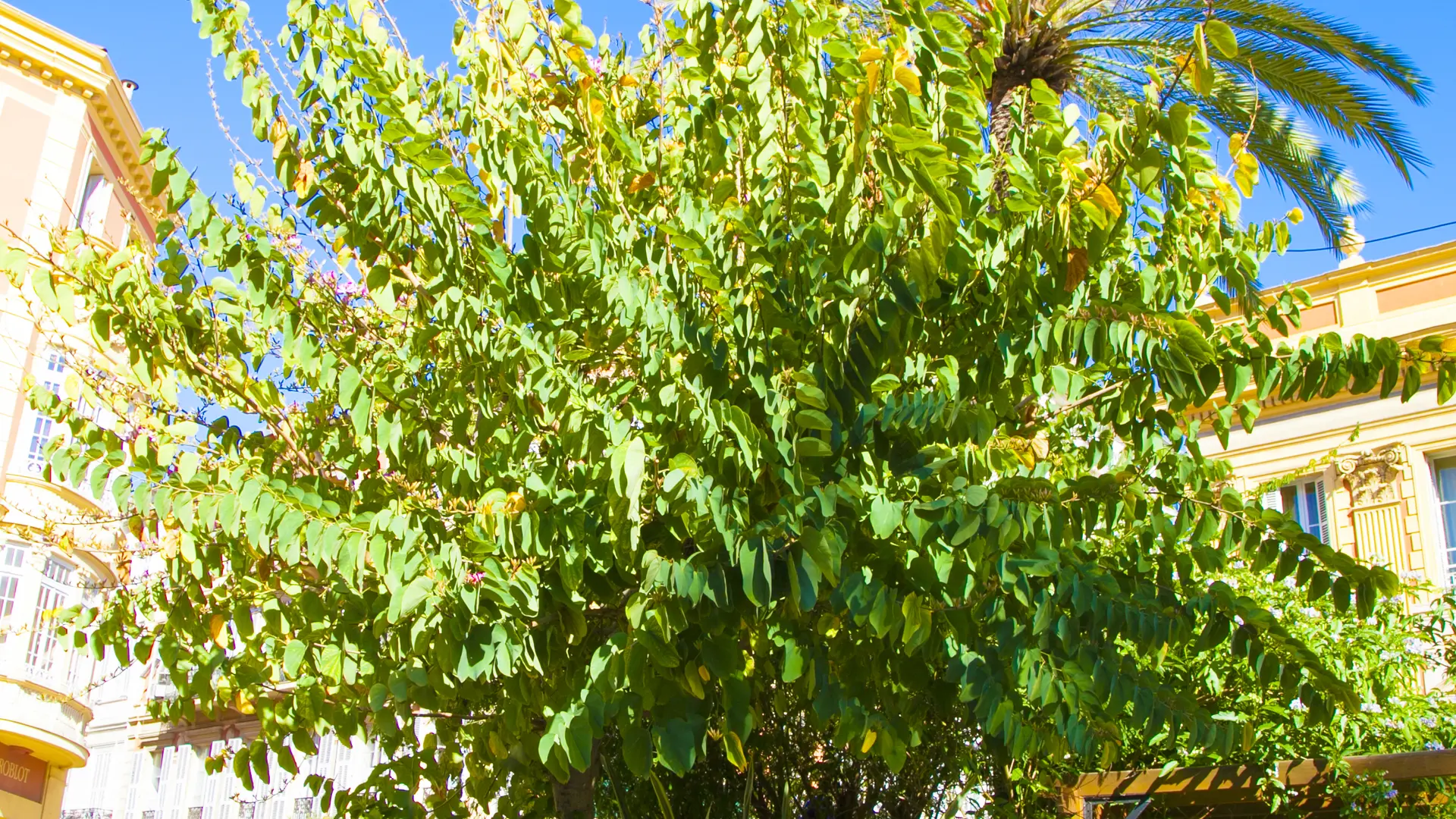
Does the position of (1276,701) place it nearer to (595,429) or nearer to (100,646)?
(595,429)

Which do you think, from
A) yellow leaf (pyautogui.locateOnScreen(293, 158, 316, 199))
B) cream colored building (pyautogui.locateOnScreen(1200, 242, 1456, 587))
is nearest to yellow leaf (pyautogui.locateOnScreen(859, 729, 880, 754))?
yellow leaf (pyautogui.locateOnScreen(293, 158, 316, 199))

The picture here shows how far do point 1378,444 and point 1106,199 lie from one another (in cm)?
1337

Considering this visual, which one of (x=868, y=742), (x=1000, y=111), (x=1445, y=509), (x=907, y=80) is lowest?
(x=868, y=742)

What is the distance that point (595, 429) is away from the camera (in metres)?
4.39

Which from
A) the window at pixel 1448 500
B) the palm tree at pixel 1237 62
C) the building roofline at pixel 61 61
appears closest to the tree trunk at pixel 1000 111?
the palm tree at pixel 1237 62

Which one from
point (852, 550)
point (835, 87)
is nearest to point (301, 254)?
point (835, 87)

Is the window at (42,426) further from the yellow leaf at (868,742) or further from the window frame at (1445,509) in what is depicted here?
the yellow leaf at (868,742)

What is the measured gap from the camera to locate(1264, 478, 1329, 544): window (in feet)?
53.2

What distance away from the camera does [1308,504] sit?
54.0 feet

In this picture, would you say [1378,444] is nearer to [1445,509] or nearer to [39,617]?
[1445,509]

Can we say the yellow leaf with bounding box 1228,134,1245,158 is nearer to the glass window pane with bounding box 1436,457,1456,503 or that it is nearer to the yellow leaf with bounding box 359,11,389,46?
the yellow leaf with bounding box 359,11,389,46

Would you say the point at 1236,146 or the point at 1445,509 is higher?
the point at 1445,509

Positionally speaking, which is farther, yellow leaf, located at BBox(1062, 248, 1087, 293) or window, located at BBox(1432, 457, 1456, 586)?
window, located at BBox(1432, 457, 1456, 586)

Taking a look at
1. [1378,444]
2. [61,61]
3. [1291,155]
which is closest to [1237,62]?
[1291,155]
